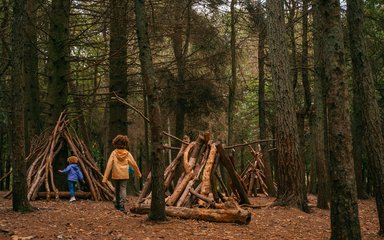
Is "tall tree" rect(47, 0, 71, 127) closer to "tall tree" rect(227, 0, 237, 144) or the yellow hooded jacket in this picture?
the yellow hooded jacket

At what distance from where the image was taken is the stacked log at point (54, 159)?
1078 cm

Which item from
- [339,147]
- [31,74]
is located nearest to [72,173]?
[31,74]

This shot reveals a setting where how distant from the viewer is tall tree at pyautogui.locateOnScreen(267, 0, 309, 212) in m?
9.48

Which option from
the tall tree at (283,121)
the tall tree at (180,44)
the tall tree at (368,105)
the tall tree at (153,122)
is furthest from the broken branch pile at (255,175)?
the tall tree at (153,122)

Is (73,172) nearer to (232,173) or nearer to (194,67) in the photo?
(232,173)

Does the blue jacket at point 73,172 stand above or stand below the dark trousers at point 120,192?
above

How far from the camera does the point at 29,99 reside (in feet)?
42.1

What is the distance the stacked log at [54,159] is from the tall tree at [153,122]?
448cm

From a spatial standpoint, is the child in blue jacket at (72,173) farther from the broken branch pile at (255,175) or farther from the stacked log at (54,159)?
the broken branch pile at (255,175)

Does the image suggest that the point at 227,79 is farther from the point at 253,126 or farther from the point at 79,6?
the point at 253,126

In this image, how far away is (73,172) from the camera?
1078 centimetres

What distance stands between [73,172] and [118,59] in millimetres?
3319

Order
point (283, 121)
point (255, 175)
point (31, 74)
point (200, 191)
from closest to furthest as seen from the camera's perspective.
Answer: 1. point (200, 191)
2. point (283, 121)
3. point (31, 74)
4. point (255, 175)

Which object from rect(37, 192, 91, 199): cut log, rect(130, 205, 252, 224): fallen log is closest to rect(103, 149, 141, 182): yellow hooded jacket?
rect(130, 205, 252, 224): fallen log
